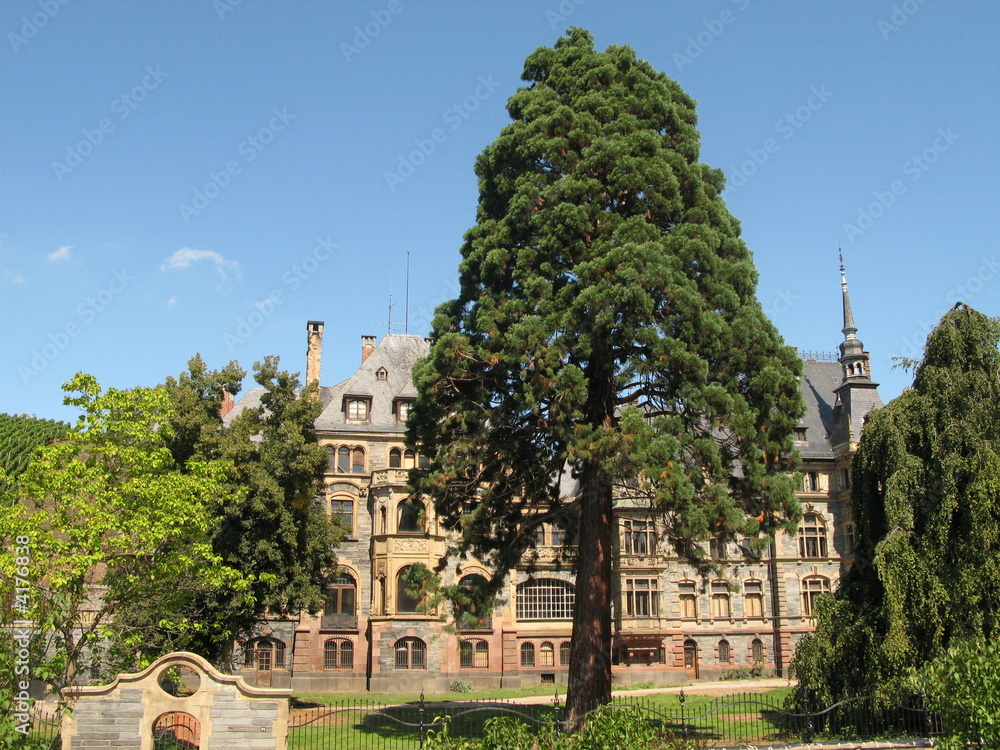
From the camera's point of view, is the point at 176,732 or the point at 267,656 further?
the point at 267,656

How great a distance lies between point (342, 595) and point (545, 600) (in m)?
9.33

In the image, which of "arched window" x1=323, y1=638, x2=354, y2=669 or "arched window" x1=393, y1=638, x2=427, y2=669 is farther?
"arched window" x1=323, y1=638, x2=354, y2=669

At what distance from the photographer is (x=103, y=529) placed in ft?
52.7

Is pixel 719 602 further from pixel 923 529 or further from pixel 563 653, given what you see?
pixel 923 529

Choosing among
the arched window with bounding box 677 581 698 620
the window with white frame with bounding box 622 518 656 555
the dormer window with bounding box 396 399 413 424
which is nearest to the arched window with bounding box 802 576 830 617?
the arched window with bounding box 677 581 698 620

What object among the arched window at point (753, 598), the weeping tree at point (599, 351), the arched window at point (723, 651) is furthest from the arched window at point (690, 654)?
the weeping tree at point (599, 351)

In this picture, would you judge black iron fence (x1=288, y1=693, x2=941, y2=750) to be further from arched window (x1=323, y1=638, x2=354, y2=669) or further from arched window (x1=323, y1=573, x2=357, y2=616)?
arched window (x1=323, y1=573, x2=357, y2=616)

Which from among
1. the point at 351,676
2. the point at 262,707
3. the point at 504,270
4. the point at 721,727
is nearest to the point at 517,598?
the point at 351,676

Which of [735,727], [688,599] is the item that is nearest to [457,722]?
[735,727]

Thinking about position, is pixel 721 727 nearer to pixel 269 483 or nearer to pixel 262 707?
pixel 262 707

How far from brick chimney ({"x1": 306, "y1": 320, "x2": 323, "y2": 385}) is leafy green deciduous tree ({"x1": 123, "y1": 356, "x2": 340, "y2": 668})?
42.6ft

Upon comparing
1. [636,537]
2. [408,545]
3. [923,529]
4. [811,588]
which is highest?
[923,529]

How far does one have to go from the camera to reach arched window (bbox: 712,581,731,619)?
42.3 meters

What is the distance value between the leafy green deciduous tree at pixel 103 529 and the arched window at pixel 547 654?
23.6m
